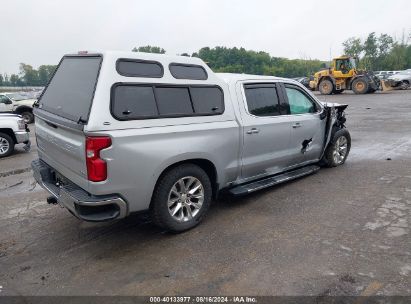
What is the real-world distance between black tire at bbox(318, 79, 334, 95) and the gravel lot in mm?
22064

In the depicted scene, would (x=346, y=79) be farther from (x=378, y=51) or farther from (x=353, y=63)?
(x=378, y=51)

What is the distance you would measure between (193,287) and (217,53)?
9237 centimetres

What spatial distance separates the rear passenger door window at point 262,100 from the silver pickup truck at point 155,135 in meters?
0.02

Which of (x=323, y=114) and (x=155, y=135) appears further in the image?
(x=323, y=114)

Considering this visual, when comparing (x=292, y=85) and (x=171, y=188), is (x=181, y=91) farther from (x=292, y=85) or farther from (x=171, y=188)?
(x=292, y=85)

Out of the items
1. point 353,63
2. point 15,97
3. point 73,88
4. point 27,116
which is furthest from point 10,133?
point 353,63

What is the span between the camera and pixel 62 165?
3.98 m

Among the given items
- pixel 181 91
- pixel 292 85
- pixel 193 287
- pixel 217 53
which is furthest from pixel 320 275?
pixel 217 53

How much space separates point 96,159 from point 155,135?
654 millimetres

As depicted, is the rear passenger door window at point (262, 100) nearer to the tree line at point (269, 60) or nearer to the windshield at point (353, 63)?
the windshield at point (353, 63)

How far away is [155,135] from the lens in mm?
3709

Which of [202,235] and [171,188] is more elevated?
[171,188]

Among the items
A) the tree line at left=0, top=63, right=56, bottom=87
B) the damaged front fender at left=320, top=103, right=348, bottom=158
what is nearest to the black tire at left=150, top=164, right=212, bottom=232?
the damaged front fender at left=320, top=103, right=348, bottom=158

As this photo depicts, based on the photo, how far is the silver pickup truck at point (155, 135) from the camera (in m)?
3.47
